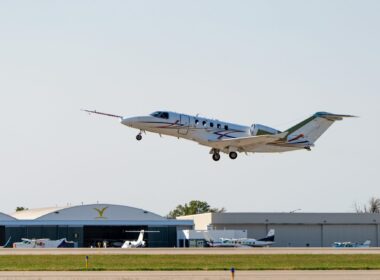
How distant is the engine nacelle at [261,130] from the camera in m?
65.6

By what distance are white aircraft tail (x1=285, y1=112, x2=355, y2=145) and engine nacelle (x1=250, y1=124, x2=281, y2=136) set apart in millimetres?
2799

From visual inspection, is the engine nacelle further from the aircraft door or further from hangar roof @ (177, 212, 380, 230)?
hangar roof @ (177, 212, 380, 230)

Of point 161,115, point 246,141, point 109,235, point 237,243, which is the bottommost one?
point 237,243

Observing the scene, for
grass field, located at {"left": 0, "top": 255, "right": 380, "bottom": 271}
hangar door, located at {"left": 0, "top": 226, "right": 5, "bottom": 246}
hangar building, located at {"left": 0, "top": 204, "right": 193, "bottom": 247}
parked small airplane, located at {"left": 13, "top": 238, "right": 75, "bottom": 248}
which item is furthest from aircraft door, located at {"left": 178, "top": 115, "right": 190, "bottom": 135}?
hangar door, located at {"left": 0, "top": 226, "right": 5, "bottom": 246}

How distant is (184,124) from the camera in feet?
207

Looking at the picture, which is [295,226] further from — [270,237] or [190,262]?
[190,262]

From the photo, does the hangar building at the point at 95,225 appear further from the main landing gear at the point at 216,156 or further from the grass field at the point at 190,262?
the grass field at the point at 190,262

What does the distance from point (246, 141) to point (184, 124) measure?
16.3 ft

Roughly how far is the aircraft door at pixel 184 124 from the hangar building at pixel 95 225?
43974 mm

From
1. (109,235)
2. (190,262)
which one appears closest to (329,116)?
(190,262)

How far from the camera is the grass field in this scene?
4966 centimetres
